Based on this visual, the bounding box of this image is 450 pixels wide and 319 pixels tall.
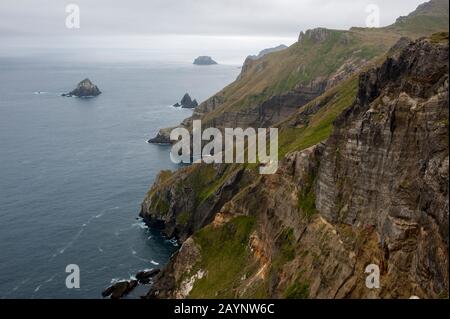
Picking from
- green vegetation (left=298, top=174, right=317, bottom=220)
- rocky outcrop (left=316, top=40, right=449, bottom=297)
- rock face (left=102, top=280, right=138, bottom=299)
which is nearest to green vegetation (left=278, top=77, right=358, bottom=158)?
green vegetation (left=298, top=174, right=317, bottom=220)

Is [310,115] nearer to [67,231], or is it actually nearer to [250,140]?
[250,140]

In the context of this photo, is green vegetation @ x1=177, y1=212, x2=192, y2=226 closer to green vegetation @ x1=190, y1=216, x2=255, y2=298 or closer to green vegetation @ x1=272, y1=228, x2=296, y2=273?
green vegetation @ x1=190, y1=216, x2=255, y2=298

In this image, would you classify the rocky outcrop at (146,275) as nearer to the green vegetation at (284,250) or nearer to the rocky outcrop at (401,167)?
the green vegetation at (284,250)

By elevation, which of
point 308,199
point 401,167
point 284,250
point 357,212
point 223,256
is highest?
point 401,167

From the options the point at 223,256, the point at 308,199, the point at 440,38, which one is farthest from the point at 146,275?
the point at 440,38

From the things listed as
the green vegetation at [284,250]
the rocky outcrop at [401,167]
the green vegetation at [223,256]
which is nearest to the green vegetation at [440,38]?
the rocky outcrop at [401,167]

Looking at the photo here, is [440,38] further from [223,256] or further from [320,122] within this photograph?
[320,122]
